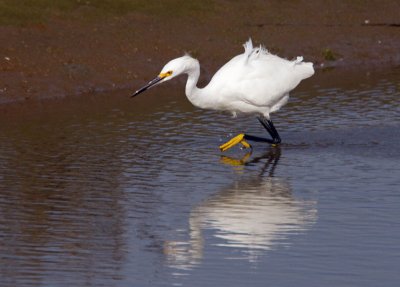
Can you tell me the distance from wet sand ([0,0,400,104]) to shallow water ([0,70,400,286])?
4.66 ft

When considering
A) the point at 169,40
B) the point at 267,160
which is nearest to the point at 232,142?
the point at 267,160

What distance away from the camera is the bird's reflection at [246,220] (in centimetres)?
934

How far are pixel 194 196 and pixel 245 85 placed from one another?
2.78 m

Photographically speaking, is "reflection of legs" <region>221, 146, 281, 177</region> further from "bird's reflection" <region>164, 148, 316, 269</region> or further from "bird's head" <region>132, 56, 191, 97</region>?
"bird's head" <region>132, 56, 191, 97</region>

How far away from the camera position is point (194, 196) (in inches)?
451

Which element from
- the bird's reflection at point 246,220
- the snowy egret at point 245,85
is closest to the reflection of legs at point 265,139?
the snowy egret at point 245,85

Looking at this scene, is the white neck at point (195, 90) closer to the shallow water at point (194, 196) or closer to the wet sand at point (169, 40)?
the shallow water at point (194, 196)

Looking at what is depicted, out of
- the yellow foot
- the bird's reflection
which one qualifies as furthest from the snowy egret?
the bird's reflection

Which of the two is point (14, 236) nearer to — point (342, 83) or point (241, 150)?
point (241, 150)

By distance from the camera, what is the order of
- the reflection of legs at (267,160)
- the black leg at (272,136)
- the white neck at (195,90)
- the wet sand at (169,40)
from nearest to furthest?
the reflection of legs at (267,160)
the white neck at (195,90)
the black leg at (272,136)
the wet sand at (169,40)

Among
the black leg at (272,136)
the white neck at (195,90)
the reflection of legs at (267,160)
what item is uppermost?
the white neck at (195,90)

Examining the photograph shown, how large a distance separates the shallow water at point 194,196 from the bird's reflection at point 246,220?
0.02 metres

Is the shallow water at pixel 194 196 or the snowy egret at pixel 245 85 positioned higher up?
the snowy egret at pixel 245 85

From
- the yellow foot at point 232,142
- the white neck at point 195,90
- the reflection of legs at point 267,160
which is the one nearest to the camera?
the reflection of legs at point 267,160
